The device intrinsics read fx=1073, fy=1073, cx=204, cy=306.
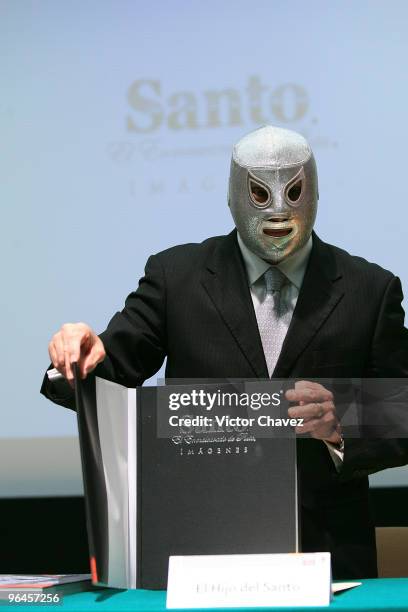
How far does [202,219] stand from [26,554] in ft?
4.15

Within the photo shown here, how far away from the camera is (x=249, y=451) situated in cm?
158

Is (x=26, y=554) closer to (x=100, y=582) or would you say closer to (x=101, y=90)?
(x=101, y=90)

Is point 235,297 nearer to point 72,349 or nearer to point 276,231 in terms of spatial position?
point 276,231

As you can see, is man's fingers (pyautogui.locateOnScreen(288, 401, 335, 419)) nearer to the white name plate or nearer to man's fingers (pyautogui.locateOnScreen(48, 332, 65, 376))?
the white name plate

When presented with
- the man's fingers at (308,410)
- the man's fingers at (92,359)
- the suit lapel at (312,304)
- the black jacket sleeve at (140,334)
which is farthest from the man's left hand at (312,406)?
the black jacket sleeve at (140,334)

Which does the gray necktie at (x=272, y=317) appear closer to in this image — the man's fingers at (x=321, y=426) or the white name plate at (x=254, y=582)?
the man's fingers at (x=321, y=426)

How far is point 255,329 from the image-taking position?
2.07 m

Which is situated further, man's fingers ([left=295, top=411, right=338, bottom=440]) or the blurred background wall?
the blurred background wall

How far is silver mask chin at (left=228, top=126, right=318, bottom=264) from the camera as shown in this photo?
6.85 ft

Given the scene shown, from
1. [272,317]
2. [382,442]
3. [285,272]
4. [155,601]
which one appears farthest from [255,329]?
[155,601]

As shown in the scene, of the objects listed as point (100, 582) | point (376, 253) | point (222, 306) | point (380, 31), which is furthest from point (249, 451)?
point (380, 31)

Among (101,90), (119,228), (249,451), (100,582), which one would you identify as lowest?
(100,582)

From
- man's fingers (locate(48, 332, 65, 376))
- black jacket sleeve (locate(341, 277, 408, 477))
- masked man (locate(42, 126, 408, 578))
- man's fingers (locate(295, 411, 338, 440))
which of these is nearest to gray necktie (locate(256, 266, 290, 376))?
masked man (locate(42, 126, 408, 578))

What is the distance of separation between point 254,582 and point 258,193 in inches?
35.4
